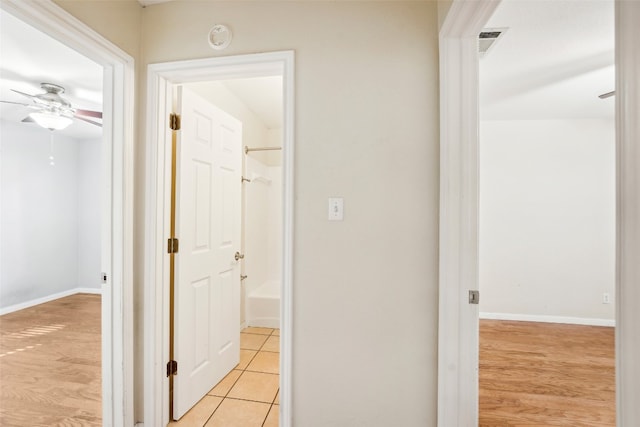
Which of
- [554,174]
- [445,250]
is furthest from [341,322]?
[554,174]

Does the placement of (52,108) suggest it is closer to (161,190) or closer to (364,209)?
(161,190)

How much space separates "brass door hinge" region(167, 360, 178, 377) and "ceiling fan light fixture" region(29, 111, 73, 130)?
2747 millimetres

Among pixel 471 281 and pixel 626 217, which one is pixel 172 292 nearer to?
pixel 471 281

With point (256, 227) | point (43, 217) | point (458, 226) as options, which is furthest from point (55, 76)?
point (458, 226)

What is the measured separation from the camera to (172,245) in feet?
5.84

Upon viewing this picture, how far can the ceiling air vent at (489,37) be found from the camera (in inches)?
75.4

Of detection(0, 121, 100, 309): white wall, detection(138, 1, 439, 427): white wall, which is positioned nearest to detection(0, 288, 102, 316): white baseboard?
detection(0, 121, 100, 309): white wall

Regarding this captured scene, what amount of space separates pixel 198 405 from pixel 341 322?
121 cm

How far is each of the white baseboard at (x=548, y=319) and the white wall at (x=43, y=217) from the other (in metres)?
6.01

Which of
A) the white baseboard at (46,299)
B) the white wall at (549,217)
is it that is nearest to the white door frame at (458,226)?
the white wall at (549,217)

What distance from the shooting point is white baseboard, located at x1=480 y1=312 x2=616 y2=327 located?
3.70 m

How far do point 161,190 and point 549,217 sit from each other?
14.0ft

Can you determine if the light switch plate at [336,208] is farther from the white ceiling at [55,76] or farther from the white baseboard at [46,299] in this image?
the white baseboard at [46,299]

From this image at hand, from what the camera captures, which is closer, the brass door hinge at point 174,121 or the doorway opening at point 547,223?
the brass door hinge at point 174,121
